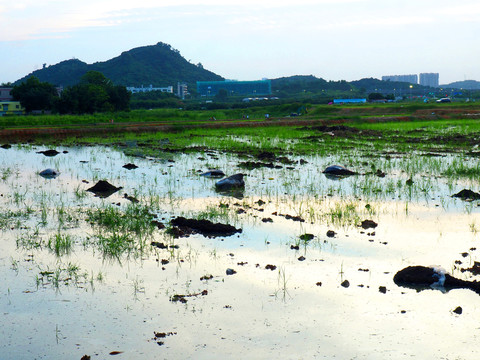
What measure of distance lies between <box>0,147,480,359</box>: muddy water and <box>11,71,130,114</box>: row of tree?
122 feet

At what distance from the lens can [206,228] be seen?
848cm

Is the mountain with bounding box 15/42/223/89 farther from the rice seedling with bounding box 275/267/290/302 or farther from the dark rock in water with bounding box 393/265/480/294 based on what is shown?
the dark rock in water with bounding box 393/265/480/294

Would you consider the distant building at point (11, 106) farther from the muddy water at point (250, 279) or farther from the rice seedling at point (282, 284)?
the rice seedling at point (282, 284)

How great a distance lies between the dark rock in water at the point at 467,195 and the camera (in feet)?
35.8

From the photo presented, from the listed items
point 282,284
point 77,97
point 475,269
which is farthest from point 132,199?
point 77,97

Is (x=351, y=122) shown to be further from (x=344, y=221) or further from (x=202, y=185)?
(x=344, y=221)

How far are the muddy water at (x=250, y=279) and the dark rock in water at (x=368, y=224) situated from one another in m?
0.09

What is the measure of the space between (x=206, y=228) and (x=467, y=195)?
5964 millimetres

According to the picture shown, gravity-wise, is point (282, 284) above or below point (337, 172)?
below

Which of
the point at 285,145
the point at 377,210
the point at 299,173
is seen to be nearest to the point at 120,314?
the point at 377,210

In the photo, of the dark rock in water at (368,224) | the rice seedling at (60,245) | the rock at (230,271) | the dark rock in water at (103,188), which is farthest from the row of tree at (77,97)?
the rock at (230,271)

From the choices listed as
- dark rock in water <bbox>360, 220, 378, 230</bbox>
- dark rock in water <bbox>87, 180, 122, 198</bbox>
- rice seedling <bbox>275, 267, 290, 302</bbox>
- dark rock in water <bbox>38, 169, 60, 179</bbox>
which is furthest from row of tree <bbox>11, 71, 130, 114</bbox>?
rice seedling <bbox>275, 267, 290, 302</bbox>

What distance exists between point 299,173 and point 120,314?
1011 centimetres

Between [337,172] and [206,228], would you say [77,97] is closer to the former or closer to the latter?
[337,172]
